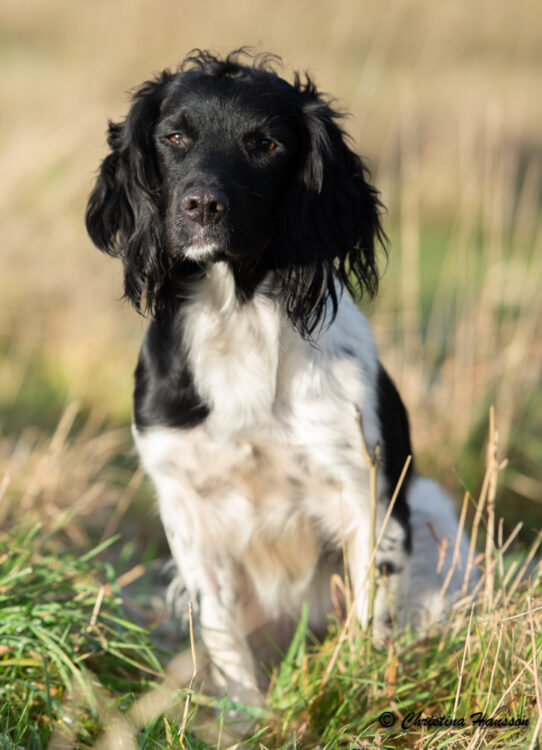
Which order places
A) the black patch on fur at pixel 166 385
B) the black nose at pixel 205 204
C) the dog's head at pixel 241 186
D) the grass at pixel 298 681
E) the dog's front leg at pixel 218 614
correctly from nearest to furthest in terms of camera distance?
the grass at pixel 298 681 → the black nose at pixel 205 204 → the dog's head at pixel 241 186 → the black patch on fur at pixel 166 385 → the dog's front leg at pixel 218 614

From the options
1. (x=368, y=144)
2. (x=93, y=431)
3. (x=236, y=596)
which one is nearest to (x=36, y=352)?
(x=93, y=431)

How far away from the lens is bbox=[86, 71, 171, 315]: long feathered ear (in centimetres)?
265

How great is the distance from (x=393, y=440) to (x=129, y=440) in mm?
2250

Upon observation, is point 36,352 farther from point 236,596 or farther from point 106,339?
point 236,596

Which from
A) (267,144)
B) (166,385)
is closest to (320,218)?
(267,144)

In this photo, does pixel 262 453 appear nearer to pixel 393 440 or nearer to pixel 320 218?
pixel 393 440

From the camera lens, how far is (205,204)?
92.0 inches

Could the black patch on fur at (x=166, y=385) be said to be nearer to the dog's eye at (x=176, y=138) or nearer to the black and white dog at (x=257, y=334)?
the black and white dog at (x=257, y=334)

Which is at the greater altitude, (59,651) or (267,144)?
(267,144)

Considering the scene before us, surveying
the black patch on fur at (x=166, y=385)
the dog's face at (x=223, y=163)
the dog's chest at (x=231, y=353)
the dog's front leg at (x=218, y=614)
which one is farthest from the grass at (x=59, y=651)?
the dog's face at (x=223, y=163)

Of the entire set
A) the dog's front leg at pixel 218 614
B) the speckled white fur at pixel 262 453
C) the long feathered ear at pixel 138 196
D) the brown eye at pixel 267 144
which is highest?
the brown eye at pixel 267 144

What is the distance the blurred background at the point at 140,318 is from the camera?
4.14m

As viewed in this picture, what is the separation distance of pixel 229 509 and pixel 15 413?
2572 mm

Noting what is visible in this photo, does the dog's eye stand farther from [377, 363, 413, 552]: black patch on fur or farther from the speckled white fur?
[377, 363, 413, 552]: black patch on fur
